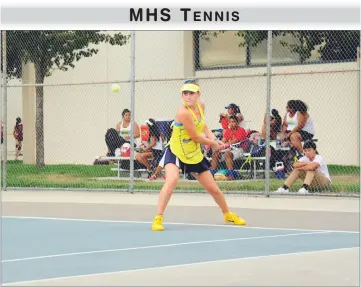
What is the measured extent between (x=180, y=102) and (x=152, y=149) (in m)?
6.63

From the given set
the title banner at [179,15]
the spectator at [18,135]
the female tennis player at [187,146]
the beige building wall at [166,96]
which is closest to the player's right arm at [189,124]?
the female tennis player at [187,146]

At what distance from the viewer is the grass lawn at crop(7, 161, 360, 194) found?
56.8 feet

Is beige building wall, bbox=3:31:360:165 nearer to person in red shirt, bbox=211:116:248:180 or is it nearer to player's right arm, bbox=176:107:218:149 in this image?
person in red shirt, bbox=211:116:248:180

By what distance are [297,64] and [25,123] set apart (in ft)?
30.9

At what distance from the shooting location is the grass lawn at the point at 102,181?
17305 mm

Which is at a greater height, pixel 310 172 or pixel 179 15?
pixel 179 15

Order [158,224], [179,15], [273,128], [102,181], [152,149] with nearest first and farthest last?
[158,224] → [179,15] → [273,128] → [152,149] → [102,181]

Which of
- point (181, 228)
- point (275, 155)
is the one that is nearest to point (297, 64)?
point (275, 155)

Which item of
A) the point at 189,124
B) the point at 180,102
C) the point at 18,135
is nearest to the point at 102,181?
the point at 180,102

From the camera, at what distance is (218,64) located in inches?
1004

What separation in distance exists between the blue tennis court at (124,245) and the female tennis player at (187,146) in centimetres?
46

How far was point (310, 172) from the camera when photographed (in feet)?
51.2

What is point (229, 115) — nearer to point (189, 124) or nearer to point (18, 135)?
point (189, 124)

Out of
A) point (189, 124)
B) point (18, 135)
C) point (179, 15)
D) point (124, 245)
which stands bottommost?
point (124, 245)
